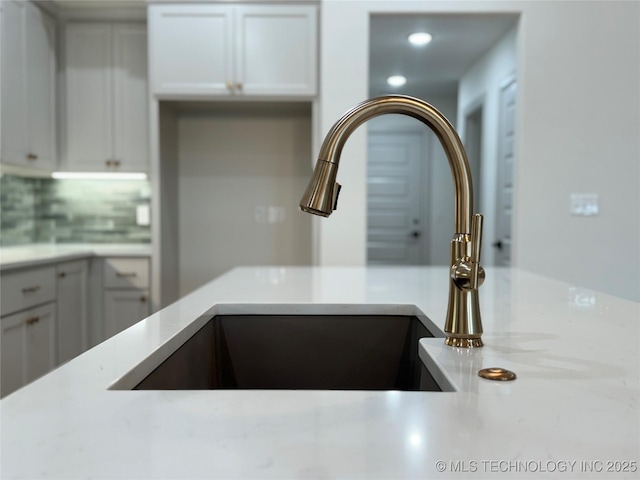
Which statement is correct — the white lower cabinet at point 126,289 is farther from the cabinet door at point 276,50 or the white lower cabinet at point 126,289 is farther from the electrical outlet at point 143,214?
the cabinet door at point 276,50

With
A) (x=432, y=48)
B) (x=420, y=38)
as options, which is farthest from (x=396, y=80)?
(x=420, y=38)

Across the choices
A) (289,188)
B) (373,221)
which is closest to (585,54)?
(289,188)

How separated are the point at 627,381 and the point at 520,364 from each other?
126 millimetres

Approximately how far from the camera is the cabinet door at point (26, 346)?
2.62m

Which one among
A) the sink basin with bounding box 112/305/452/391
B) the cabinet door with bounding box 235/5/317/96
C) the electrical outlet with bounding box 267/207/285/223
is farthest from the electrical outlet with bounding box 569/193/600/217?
the sink basin with bounding box 112/305/452/391

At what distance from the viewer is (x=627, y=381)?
672mm

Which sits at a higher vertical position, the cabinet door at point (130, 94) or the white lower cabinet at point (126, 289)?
the cabinet door at point (130, 94)

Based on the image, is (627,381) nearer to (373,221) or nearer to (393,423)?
(393,423)

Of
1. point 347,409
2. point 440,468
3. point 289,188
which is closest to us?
point 440,468

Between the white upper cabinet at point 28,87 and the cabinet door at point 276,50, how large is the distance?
118cm

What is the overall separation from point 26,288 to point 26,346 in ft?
0.99

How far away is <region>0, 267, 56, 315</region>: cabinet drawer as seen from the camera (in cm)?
258

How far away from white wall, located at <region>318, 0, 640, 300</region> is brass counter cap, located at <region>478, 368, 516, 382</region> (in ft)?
8.42

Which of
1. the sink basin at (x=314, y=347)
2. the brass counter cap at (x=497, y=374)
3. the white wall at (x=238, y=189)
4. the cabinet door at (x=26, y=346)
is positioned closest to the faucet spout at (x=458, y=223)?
the brass counter cap at (x=497, y=374)
